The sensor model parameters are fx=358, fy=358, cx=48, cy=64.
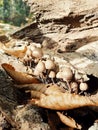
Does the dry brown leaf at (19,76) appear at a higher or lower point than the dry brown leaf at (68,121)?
higher

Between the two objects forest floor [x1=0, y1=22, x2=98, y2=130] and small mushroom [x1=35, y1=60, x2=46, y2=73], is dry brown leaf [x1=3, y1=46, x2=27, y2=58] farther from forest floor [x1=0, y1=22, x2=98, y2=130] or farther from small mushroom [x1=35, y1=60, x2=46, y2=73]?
forest floor [x1=0, y1=22, x2=98, y2=130]

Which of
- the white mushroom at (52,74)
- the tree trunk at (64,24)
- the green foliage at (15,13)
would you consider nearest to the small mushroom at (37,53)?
the white mushroom at (52,74)

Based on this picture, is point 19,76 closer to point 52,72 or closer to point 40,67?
point 40,67

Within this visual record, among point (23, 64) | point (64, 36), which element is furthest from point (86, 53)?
point (64, 36)

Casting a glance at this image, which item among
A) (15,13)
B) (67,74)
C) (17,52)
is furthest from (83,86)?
(15,13)

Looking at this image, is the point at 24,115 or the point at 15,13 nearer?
the point at 24,115

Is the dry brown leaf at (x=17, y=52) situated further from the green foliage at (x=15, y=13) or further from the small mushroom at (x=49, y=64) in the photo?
the green foliage at (x=15, y=13)
